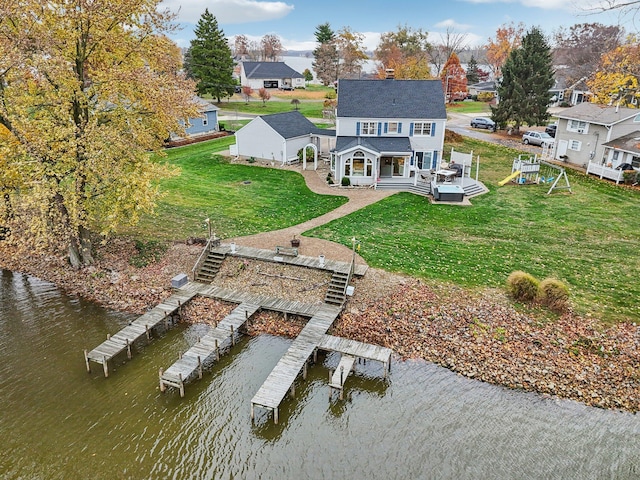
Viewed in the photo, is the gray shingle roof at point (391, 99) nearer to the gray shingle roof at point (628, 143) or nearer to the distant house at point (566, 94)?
the gray shingle roof at point (628, 143)

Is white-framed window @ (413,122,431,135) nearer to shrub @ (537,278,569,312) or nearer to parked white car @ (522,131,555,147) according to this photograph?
parked white car @ (522,131,555,147)

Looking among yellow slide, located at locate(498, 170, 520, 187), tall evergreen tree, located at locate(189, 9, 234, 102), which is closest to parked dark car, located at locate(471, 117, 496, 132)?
yellow slide, located at locate(498, 170, 520, 187)

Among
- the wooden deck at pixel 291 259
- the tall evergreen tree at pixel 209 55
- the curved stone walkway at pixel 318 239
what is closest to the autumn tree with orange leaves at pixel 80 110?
the wooden deck at pixel 291 259

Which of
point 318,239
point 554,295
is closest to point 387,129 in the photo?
point 318,239

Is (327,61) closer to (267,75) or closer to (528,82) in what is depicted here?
(267,75)

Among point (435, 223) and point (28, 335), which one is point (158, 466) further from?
point (435, 223)

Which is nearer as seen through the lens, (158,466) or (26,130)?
(158,466)

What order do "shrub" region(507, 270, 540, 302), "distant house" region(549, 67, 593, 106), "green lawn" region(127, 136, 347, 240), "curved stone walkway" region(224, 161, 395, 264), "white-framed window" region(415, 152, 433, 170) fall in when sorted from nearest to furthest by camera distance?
"shrub" region(507, 270, 540, 302), "curved stone walkway" region(224, 161, 395, 264), "green lawn" region(127, 136, 347, 240), "white-framed window" region(415, 152, 433, 170), "distant house" region(549, 67, 593, 106)

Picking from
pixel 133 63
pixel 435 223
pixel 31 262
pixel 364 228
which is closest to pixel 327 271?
pixel 364 228
